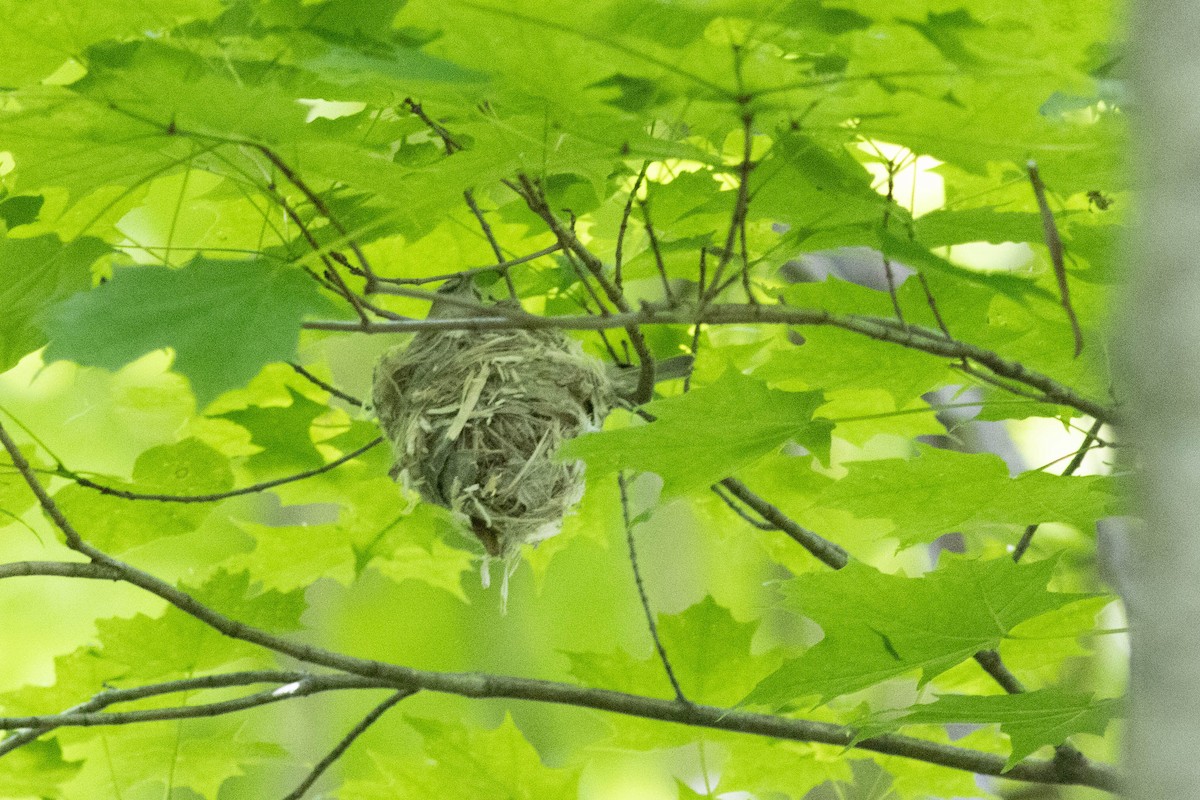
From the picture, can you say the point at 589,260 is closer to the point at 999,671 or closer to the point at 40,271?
the point at 40,271

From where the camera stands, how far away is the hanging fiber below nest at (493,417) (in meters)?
1.50

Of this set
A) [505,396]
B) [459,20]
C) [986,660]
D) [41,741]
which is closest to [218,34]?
[459,20]

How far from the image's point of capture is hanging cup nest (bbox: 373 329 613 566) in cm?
150

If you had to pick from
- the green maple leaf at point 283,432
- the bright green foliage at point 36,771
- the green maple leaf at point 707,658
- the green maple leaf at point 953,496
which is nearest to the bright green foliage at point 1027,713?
the green maple leaf at point 953,496

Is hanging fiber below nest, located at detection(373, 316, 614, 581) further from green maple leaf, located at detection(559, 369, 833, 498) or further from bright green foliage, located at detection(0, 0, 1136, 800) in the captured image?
green maple leaf, located at detection(559, 369, 833, 498)

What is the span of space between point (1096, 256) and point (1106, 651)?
1872 millimetres

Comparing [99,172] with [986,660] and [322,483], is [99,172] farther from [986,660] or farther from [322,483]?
[986,660]

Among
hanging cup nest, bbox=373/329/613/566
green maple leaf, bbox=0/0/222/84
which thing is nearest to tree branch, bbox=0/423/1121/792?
hanging cup nest, bbox=373/329/613/566

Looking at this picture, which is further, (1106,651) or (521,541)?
(1106,651)

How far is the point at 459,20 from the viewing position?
700 millimetres

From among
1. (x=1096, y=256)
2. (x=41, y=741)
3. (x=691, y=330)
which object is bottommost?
(x=41, y=741)

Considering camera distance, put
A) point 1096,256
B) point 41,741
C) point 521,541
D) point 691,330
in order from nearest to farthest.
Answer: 1. point 1096,256
2. point 521,541
3. point 691,330
4. point 41,741

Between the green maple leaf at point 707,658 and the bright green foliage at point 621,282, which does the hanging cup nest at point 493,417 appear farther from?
the green maple leaf at point 707,658

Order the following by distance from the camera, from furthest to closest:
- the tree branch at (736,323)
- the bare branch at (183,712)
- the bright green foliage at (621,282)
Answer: the bare branch at (183,712)
the tree branch at (736,323)
the bright green foliage at (621,282)
